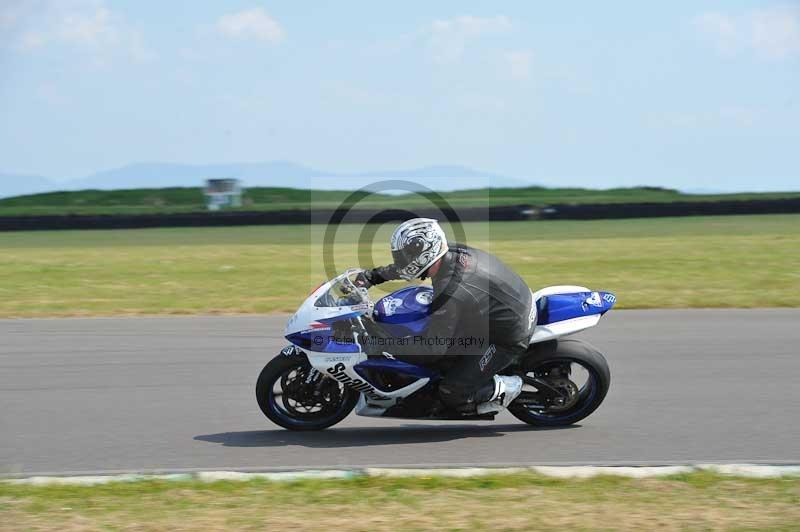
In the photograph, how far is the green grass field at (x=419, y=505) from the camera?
4.69m

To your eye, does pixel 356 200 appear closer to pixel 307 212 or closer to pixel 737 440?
pixel 307 212

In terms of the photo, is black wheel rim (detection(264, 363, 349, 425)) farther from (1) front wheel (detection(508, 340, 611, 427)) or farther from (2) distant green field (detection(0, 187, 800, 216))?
(2) distant green field (detection(0, 187, 800, 216))

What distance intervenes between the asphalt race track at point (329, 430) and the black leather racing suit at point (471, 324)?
0.39 m

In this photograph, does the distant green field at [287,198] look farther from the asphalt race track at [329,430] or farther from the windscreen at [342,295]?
the windscreen at [342,295]

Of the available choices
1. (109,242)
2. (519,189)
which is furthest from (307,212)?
(519,189)

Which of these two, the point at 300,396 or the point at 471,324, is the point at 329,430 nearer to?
the point at 300,396

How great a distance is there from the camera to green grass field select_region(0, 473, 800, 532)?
469 centimetres

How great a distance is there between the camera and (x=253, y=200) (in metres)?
41.2

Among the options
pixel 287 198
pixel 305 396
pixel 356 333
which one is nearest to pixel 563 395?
pixel 356 333

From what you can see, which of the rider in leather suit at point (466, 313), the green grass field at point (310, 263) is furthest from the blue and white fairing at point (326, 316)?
the green grass field at point (310, 263)

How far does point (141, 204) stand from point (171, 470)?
3528cm

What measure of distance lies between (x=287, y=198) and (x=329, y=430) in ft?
115

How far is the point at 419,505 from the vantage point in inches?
196

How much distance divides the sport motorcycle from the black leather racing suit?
8 cm
